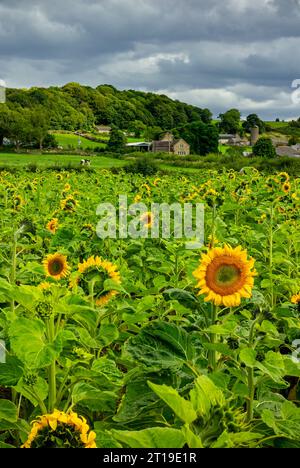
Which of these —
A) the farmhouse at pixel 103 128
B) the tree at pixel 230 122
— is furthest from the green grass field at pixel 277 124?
the farmhouse at pixel 103 128

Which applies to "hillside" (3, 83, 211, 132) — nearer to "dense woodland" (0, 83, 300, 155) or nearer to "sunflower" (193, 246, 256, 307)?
"dense woodland" (0, 83, 300, 155)

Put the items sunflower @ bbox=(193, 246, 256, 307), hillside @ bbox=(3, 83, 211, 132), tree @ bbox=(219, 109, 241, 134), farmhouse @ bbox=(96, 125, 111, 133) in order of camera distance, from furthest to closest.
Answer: tree @ bbox=(219, 109, 241, 134) → farmhouse @ bbox=(96, 125, 111, 133) → hillside @ bbox=(3, 83, 211, 132) → sunflower @ bbox=(193, 246, 256, 307)

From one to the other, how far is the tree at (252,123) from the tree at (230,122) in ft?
6.95

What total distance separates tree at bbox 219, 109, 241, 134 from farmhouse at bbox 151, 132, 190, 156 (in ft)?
80.3

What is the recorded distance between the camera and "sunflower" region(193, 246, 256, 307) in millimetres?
2133

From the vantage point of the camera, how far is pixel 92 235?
4336 millimetres

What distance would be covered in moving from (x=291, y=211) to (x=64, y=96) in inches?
3730

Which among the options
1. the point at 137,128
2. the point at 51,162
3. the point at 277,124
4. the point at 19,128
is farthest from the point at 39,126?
the point at 277,124

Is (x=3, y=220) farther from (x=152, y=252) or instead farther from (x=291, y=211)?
(x=291, y=211)

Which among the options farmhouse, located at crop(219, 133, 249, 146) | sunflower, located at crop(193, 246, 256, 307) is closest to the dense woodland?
farmhouse, located at crop(219, 133, 249, 146)

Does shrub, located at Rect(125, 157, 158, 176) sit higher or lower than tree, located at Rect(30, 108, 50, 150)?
lower

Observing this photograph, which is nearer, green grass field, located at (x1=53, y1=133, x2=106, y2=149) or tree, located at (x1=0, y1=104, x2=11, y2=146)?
tree, located at (x1=0, y1=104, x2=11, y2=146)

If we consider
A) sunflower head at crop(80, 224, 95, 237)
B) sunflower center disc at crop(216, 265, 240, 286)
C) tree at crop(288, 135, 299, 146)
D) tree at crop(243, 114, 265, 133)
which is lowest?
sunflower head at crop(80, 224, 95, 237)

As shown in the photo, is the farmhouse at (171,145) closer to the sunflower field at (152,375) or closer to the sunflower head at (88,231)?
the sunflower head at (88,231)
